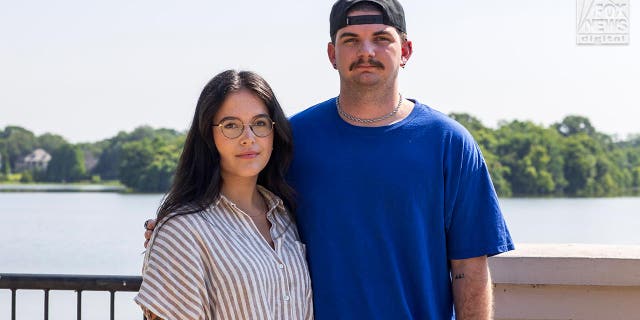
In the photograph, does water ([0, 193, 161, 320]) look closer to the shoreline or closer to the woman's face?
the shoreline

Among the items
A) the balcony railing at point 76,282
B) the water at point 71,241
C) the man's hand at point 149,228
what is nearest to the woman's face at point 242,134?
the man's hand at point 149,228

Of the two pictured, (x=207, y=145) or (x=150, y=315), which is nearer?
(x=150, y=315)

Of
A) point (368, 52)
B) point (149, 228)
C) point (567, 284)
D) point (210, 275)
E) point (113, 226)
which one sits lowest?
point (113, 226)

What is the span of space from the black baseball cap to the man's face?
19 mm

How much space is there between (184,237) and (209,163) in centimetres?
35

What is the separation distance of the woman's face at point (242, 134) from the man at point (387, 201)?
0.79ft

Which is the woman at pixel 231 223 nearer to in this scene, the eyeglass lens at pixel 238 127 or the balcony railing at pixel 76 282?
the eyeglass lens at pixel 238 127

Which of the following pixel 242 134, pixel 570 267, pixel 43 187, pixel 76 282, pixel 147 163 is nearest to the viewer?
pixel 242 134

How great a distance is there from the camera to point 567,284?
12.7 ft

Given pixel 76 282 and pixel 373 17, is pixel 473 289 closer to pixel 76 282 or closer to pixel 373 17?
pixel 373 17

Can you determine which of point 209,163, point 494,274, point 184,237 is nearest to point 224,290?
point 184,237

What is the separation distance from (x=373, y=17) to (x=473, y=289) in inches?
42.1

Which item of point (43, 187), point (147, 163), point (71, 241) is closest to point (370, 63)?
point (71, 241)

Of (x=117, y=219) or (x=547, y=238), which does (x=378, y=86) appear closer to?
(x=547, y=238)
